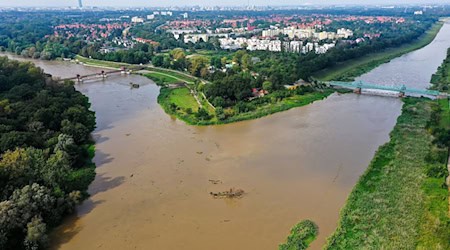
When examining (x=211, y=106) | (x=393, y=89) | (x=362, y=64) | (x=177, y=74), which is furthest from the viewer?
(x=362, y=64)

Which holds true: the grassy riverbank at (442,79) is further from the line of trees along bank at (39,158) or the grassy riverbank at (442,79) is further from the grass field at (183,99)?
the line of trees along bank at (39,158)

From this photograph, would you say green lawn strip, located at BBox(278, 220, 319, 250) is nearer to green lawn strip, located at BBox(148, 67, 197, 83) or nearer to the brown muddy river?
the brown muddy river

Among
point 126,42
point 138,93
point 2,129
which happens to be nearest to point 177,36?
point 126,42

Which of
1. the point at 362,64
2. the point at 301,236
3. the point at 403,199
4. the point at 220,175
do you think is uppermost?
Answer: the point at 362,64

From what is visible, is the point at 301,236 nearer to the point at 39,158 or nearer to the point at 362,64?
the point at 39,158

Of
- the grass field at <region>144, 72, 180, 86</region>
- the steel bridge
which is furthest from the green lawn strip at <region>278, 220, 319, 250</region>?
the grass field at <region>144, 72, 180, 86</region>

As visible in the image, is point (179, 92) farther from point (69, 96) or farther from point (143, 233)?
point (143, 233)

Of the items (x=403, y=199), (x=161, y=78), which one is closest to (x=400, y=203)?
(x=403, y=199)
